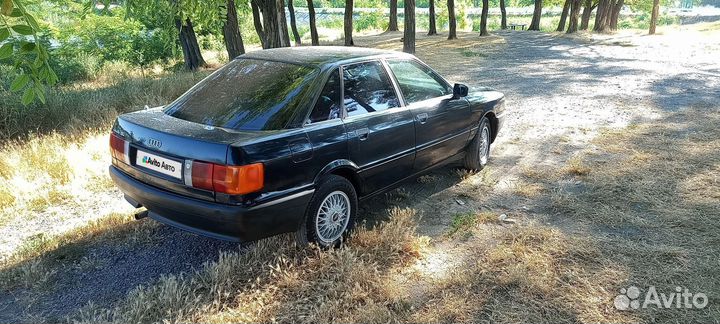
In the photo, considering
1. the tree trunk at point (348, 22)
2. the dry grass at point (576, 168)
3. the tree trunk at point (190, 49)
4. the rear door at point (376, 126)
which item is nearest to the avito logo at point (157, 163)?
the rear door at point (376, 126)

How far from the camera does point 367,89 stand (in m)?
4.29

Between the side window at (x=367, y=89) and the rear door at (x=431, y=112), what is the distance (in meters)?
0.17

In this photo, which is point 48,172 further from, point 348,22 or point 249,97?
point 348,22

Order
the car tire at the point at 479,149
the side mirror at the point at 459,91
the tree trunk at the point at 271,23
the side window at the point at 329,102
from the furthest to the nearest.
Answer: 1. the tree trunk at the point at 271,23
2. the car tire at the point at 479,149
3. the side mirror at the point at 459,91
4. the side window at the point at 329,102

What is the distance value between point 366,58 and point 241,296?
2.30 m

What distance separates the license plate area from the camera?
3.38 meters

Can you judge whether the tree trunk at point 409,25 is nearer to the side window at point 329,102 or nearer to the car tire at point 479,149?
the car tire at point 479,149

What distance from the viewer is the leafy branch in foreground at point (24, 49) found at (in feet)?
8.78

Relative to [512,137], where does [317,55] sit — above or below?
above

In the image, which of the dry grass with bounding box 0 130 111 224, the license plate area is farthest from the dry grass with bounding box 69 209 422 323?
the dry grass with bounding box 0 130 111 224

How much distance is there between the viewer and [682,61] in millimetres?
16344

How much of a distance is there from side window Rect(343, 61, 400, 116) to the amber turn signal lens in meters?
1.09

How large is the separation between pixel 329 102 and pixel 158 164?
1347mm

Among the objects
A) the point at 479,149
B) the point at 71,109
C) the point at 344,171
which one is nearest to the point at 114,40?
the point at 71,109
